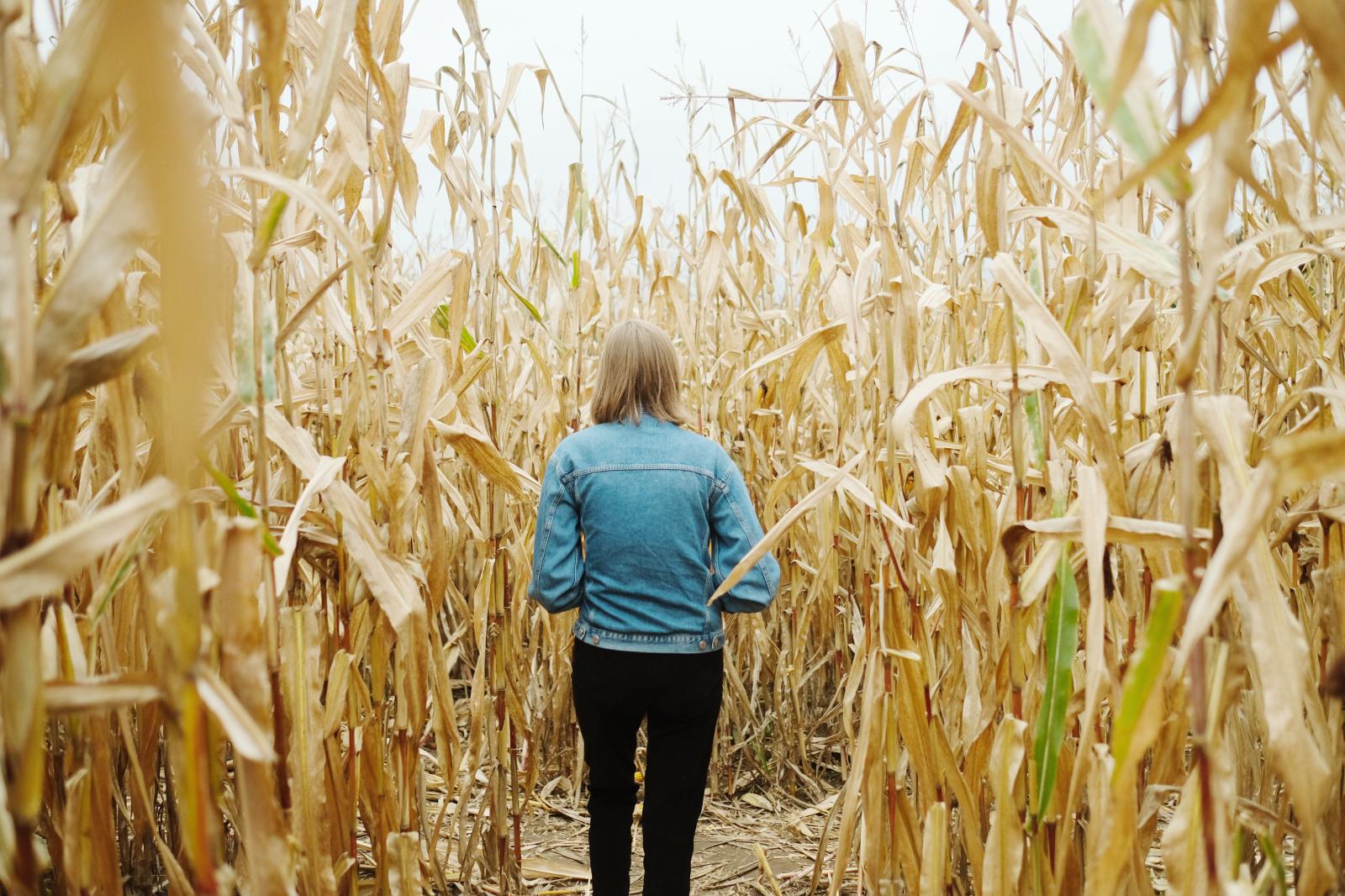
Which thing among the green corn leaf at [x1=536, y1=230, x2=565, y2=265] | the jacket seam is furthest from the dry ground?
the green corn leaf at [x1=536, y1=230, x2=565, y2=265]

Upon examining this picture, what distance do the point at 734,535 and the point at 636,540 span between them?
0.23 meters

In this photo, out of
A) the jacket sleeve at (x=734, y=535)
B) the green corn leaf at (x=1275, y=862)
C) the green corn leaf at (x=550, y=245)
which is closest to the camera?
the green corn leaf at (x=1275, y=862)

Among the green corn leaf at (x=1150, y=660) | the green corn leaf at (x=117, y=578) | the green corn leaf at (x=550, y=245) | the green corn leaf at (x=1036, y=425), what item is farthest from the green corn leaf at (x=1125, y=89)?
the green corn leaf at (x=550, y=245)

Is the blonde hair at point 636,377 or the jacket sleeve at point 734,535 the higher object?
the blonde hair at point 636,377

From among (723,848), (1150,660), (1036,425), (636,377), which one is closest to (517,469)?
(636,377)

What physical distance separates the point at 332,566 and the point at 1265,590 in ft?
3.61

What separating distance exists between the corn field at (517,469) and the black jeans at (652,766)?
7.3 inches

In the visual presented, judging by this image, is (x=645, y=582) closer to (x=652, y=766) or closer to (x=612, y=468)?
(x=612, y=468)

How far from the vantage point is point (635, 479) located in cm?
189

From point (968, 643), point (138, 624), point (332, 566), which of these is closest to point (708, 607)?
point (968, 643)

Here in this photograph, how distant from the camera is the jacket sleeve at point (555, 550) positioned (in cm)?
190

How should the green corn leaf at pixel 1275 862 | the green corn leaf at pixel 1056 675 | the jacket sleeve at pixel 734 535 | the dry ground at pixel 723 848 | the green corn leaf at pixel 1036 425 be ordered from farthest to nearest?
the dry ground at pixel 723 848, the jacket sleeve at pixel 734 535, the green corn leaf at pixel 1036 425, the green corn leaf at pixel 1056 675, the green corn leaf at pixel 1275 862

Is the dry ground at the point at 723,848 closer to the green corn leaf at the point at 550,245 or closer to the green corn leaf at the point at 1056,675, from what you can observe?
the green corn leaf at the point at 1056,675

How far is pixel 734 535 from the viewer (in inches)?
76.5
